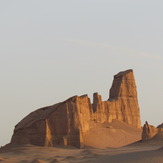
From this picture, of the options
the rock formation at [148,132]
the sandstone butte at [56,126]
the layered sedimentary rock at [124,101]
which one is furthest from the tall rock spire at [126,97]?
the rock formation at [148,132]

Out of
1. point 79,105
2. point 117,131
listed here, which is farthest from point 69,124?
point 117,131

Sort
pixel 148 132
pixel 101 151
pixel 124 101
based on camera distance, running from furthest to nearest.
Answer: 1. pixel 124 101
2. pixel 148 132
3. pixel 101 151

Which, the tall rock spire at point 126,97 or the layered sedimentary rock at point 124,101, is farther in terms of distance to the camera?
the tall rock spire at point 126,97

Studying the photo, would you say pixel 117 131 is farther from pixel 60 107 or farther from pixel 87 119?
pixel 60 107

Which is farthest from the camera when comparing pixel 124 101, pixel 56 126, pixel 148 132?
pixel 124 101

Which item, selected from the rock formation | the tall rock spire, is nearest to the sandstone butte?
the rock formation

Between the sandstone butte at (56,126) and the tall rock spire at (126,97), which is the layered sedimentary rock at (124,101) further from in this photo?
the sandstone butte at (56,126)

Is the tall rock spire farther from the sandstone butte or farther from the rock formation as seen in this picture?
the rock formation

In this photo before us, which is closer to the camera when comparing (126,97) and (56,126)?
(56,126)

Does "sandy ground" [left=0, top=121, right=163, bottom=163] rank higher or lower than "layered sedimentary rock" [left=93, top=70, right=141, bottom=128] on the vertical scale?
lower

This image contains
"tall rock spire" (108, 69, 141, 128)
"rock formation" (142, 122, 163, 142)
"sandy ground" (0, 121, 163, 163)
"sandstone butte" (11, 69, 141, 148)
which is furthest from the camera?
"tall rock spire" (108, 69, 141, 128)

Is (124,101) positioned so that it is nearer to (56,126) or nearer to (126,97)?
(126,97)

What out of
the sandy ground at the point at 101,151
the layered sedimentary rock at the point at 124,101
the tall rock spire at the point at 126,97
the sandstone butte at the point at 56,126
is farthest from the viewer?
the tall rock spire at the point at 126,97

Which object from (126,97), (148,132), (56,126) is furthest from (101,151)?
(126,97)
